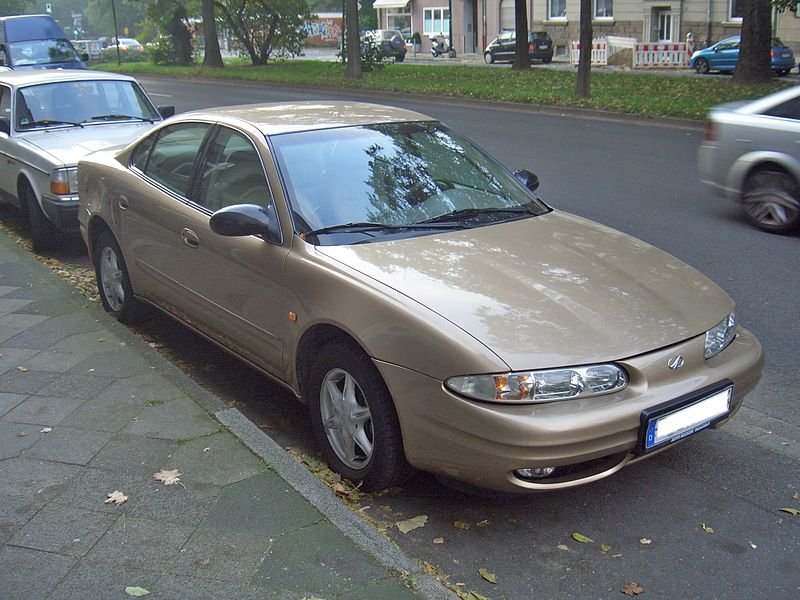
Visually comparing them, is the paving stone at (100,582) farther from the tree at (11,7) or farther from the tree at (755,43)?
the tree at (11,7)

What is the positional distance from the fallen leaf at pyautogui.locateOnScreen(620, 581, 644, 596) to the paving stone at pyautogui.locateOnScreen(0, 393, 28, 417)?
334cm

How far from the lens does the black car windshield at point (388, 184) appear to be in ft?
15.4

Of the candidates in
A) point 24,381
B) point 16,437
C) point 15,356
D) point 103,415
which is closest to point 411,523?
point 103,415

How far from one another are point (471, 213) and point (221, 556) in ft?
7.50

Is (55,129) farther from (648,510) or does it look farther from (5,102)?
(648,510)

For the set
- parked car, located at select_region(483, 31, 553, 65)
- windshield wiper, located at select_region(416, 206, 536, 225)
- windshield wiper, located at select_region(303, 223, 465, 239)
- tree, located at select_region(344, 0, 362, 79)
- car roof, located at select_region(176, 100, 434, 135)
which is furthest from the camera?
parked car, located at select_region(483, 31, 553, 65)

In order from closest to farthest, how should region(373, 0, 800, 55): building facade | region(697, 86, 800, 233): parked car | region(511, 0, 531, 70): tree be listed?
region(697, 86, 800, 233): parked car < region(511, 0, 531, 70): tree < region(373, 0, 800, 55): building facade

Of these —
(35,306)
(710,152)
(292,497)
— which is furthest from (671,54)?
(292,497)

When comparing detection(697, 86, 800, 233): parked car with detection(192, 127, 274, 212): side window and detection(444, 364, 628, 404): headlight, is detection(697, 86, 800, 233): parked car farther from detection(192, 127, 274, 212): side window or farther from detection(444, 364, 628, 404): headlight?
detection(444, 364, 628, 404): headlight

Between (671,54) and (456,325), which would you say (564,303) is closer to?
(456,325)

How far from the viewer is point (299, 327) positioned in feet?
14.5

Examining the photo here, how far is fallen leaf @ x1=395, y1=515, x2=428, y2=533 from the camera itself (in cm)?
395

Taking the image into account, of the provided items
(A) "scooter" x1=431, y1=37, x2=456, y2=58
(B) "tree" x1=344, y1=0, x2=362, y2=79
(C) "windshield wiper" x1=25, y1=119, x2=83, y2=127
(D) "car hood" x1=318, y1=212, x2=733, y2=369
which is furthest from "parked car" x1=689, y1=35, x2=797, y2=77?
(D) "car hood" x1=318, y1=212, x2=733, y2=369

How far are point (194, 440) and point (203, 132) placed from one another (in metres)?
2.04
